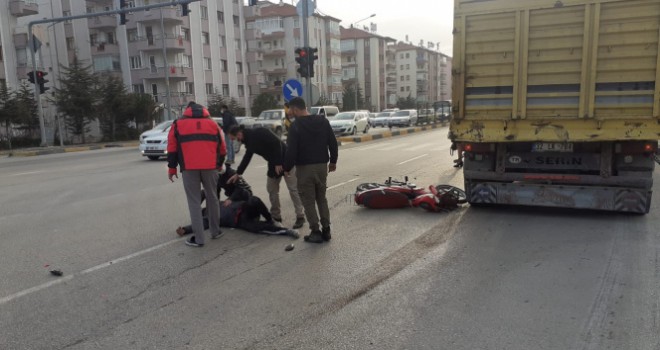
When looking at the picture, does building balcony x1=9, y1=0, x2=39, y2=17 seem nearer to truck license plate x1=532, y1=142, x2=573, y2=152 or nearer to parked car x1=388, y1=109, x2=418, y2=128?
parked car x1=388, y1=109, x2=418, y2=128

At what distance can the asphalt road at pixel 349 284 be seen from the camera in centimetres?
367

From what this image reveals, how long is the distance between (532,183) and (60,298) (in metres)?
5.97

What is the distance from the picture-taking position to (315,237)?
6.15 m

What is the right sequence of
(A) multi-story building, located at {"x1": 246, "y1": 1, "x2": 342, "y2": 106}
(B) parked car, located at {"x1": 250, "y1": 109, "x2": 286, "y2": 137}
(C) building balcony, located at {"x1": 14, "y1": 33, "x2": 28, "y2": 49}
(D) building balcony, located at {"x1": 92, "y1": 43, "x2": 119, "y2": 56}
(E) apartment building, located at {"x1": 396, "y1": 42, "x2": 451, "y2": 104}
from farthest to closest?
(E) apartment building, located at {"x1": 396, "y1": 42, "x2": 451, "y2": 104} < (A) multi-story building, located at {"x1": 246, "y1": 1, "x2": 342, "y2": 106} < (D) building balcony, located at {"x1": 92, "y1": 43, "x2": 119, "y2": 56} < (C) building balcony, located at {"x1": 14, "y1": 33, "x2": 28, "y2": 49} < (B) parked car, located at {"x1": 250, "y1": 109, "x2": 286, "y2": 137}

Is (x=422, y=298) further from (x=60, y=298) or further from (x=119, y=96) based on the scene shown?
(x=119, y=96)

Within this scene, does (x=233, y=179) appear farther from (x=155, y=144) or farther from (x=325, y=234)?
(x=155, y=144)

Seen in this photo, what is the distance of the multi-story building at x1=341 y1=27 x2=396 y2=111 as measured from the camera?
313 feet

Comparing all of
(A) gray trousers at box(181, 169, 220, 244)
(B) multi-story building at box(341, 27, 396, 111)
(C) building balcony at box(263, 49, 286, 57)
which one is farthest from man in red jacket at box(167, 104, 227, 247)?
(B) multi-story building at box(341, 27, 396, 111)

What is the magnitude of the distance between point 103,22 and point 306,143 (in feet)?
171

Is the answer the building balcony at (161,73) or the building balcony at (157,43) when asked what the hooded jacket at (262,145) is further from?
→ the building balcony at (157,43)

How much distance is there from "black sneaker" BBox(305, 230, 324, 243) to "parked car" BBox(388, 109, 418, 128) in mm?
37486

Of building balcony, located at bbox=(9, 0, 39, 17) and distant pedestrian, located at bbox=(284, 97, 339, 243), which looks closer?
distant pedestrian, located at bbox=(284, 97, 339, 243)

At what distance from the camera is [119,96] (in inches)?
1385

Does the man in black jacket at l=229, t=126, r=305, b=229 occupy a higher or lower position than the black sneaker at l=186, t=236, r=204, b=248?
higher
